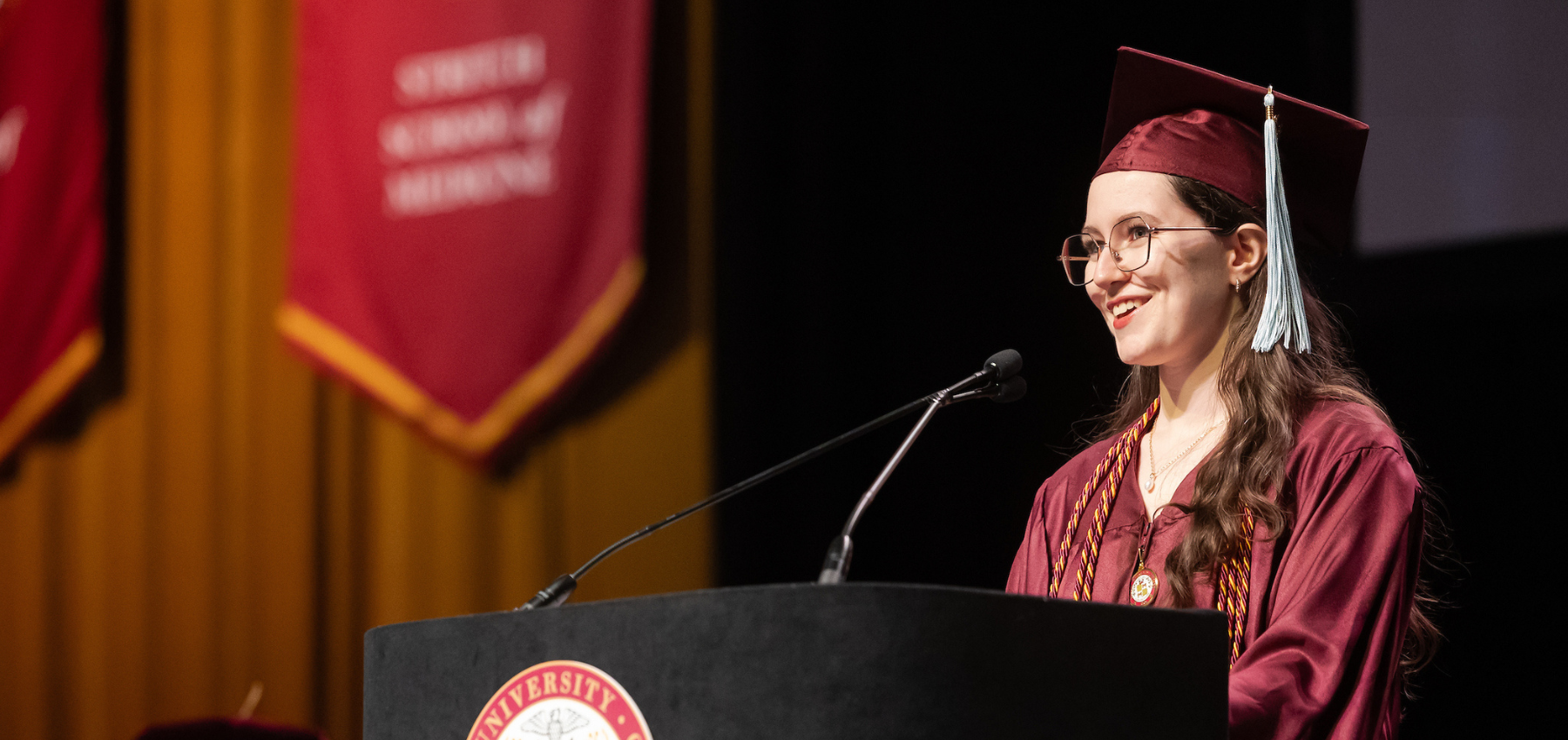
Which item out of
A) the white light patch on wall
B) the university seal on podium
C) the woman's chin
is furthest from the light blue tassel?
the white light patch on wall

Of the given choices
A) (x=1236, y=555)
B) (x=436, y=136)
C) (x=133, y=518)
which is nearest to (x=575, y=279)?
(x=436, y=136)

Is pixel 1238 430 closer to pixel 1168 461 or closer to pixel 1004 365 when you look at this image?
pixel 1168 461

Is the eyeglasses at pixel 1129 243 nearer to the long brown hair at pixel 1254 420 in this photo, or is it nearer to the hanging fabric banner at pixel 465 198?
the long brown hair at pixel 1254 420

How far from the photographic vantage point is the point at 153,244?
13.9 feet

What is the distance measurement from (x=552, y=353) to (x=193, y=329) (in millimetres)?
1218

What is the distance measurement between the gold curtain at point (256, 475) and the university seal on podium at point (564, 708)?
2557 millimetres

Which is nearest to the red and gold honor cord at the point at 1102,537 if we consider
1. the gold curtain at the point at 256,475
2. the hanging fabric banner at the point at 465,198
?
the gold curtain at the point at 256,475

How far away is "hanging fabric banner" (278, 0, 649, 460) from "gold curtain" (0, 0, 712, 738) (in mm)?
121

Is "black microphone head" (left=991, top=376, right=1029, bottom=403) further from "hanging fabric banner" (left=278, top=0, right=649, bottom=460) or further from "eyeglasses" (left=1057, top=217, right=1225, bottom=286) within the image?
"hanging fabric banner" (left=278, top=0, right=649, bottom=460)

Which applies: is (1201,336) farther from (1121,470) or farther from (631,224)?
(631,224)

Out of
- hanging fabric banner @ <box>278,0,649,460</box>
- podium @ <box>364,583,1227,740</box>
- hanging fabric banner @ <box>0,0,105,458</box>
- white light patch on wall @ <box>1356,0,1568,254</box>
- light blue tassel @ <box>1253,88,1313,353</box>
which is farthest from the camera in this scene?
hanging fabric banner @ <box>0,0,105,458</box>

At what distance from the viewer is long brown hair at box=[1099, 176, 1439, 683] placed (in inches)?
58.8

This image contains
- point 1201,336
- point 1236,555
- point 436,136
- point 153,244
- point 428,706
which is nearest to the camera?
point 428,706

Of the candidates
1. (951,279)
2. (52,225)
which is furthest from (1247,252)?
(52,225)
